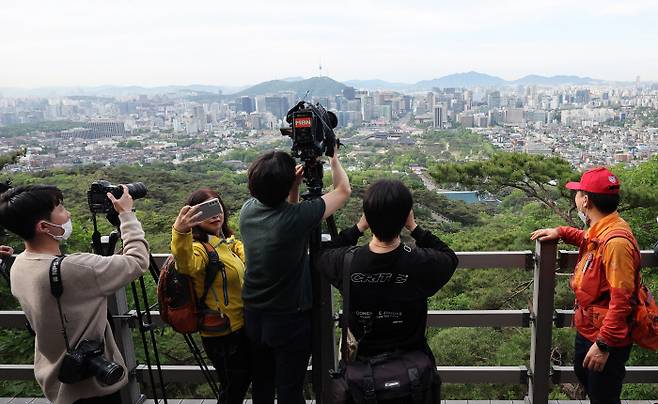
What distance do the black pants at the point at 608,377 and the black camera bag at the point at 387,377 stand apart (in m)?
0.71

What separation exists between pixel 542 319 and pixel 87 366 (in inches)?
73.5

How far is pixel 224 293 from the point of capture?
1.95m

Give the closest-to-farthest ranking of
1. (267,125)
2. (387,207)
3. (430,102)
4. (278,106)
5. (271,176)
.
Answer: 1. (387,207)
2. (271,176)
3. (278,106)
4. (267,125)
5. (430,102)

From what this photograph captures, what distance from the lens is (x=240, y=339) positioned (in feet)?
6.58

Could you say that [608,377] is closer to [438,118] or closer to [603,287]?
[603,287]

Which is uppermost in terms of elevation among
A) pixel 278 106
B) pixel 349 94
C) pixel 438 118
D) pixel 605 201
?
pixel 349 94

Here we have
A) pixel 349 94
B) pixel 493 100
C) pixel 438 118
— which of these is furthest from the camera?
pixel 493 100

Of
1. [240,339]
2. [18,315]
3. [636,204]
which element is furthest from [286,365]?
[636,204]

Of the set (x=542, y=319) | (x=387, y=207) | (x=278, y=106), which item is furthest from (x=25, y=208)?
(x=278, y=106)

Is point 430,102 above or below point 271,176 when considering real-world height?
below

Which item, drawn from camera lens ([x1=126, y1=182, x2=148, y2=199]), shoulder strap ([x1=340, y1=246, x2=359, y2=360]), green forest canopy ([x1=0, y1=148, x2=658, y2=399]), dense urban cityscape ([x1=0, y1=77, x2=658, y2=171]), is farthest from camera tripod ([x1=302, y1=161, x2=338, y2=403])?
dense urban cityscape ([x1=0, y1=77, x2=658, y2=171])

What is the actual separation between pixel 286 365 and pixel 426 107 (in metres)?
46.3

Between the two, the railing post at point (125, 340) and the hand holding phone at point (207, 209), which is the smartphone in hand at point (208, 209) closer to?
the hand holding phone at point (207, 209)

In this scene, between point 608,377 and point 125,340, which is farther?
point 125,340
